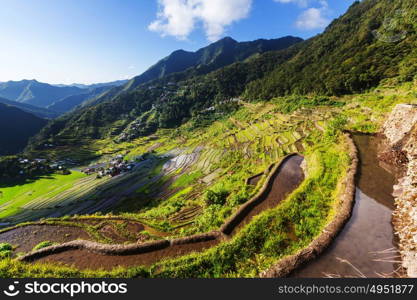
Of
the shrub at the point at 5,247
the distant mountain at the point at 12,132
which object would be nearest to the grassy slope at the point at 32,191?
the shrub at the point at 5,247

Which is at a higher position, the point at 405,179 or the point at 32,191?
the point at 405,179

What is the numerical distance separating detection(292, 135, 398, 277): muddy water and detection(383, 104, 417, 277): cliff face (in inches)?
15.9

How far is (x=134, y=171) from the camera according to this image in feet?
276

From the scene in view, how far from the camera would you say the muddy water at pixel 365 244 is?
26.2 ft

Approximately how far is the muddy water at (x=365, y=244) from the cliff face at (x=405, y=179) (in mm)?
404

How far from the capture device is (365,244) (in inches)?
355

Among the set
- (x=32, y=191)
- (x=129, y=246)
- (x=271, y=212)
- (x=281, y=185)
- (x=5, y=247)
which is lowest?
(x=32, y=191)

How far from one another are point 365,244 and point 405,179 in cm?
799

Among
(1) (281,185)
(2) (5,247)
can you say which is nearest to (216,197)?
(1) (281,185)

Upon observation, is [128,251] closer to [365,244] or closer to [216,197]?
[365,244]

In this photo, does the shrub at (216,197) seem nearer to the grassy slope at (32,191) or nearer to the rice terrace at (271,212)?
the rice terrace at (271,212)

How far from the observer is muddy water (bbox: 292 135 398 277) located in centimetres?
799

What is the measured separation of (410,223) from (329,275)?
552 cm

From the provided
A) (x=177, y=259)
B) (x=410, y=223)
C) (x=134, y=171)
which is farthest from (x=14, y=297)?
(x=134, y=171)
